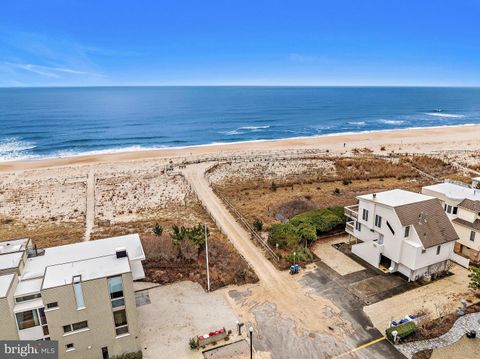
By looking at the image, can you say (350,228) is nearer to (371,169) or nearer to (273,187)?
(273,187)

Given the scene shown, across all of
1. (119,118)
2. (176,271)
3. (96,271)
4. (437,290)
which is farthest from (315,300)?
(119,118)

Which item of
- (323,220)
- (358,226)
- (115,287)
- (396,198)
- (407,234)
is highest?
(396,198)

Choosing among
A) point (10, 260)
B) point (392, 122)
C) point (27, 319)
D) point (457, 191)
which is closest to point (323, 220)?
point (457, 191)

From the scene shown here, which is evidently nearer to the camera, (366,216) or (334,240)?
(366,216)

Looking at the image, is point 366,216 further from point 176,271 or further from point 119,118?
point 119,118

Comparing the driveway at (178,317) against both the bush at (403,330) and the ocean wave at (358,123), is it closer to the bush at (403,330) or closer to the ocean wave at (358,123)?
the bush at (403,330)

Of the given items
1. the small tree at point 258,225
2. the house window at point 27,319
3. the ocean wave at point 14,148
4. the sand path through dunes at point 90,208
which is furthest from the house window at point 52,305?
the ocean wave at point 14,148
